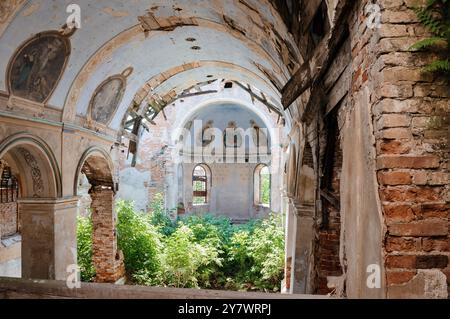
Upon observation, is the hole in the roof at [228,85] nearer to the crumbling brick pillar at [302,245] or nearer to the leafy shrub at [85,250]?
the leafy shrub at [85,250]

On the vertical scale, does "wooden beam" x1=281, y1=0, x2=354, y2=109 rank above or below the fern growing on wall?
above

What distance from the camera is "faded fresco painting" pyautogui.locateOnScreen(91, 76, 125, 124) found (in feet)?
25.2

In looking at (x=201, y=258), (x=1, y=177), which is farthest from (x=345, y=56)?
(x=1, y=177)

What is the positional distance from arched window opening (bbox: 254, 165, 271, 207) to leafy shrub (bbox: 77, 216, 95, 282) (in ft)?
34.9

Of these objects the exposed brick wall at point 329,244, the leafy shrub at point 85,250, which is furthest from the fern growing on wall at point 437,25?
the leafy shrub at point 85,250

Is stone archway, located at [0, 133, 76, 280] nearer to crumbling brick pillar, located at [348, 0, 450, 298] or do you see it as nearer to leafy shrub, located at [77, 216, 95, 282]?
leafy shrub, located at [77, 216, 95, 282]

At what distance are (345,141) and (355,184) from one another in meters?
0.45

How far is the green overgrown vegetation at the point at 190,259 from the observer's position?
9.91 metres

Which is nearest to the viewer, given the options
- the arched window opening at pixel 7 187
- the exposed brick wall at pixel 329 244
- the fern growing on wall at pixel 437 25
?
the fern growing on wall at pixel 437 25

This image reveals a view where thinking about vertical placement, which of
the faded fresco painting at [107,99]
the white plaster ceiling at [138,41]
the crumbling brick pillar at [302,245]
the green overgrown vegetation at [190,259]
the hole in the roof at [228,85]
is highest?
the hole in the roof at [228,85]

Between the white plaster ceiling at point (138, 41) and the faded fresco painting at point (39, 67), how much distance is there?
166 mm

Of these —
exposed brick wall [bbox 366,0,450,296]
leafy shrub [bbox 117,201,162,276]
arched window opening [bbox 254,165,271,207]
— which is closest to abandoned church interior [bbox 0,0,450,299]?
exposed brick wall [bbox 366,0,450,296]

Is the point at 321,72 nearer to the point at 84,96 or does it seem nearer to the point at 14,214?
the point at 84,96

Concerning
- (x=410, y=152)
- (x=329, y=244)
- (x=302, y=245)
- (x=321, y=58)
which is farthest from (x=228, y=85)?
(x=410, y=152)
